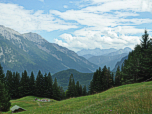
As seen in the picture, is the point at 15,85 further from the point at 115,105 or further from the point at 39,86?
the point at 115,105

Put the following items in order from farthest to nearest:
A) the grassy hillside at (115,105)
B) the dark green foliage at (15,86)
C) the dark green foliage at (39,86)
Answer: the dark green foliage at (15,86)
the dark green foliage at (39,86)
the grassy hillside at (115,105)

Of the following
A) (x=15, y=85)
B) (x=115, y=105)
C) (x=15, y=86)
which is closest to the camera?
(x=115, y=105)

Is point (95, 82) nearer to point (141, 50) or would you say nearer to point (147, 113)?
point (141, 50)

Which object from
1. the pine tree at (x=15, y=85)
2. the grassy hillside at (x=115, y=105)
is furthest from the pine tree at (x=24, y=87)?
the grassy hillside at (x=115, y=105)

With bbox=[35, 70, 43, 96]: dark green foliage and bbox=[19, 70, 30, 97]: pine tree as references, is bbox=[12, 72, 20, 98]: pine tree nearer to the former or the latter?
bbox=[19, 70, 30, 97]: pine tree

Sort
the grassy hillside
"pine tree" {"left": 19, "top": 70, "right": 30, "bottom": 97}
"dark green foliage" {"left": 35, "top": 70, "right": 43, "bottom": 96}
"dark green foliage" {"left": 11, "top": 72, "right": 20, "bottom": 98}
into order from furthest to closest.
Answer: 1. "dark green foliage" {"left": 11, "top": 72, "right": 20, "bottom": 98}
2. "dark green foliage" {"left": 35, "top": 70, "right": 43, "bottom": 96}
3. "pine tree" {"left": 19, "top": 70, "right": 30, "bottom": 97}
4. the grassy hillside

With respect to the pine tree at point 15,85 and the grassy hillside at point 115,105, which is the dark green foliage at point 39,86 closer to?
the pine tree at point 15,85

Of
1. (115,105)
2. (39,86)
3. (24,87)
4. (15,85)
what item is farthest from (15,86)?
(115,105)

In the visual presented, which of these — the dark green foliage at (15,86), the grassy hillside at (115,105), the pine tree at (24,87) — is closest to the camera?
the grassy hillside at (115,105)

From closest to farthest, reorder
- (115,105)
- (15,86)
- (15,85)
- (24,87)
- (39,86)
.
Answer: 1. (115,105)
2. (24,87)
3. (39,86)
4. (15,86)
5. (15,85)

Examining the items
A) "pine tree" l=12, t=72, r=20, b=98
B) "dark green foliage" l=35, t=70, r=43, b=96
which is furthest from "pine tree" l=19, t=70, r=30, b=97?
"dark green foliage" l=35, t=70, r=43, b=96

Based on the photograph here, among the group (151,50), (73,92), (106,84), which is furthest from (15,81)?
(151,50)

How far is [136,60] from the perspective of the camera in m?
58.8

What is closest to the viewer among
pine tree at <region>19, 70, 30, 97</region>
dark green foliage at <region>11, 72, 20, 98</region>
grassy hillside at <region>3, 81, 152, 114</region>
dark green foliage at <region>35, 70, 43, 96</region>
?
grassy hillside at <region>3, 81, 152, 114</region>
